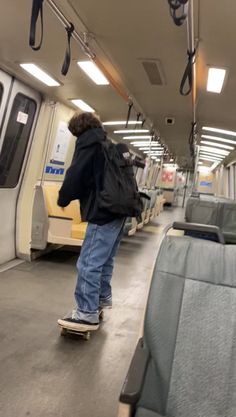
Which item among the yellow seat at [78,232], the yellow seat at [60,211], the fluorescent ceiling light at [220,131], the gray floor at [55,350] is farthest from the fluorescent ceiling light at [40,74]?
the fluorescent ceiling light at [220,131]

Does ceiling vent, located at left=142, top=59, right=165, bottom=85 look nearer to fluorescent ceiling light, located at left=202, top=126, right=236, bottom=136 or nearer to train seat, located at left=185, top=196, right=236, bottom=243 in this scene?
fluorescent ceiling light, located at left=202, top=126, right=236, bottom=136

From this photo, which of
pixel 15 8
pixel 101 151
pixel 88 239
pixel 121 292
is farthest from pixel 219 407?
pixel 121 292

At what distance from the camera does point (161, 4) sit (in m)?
2.47

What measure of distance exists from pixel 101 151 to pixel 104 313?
1725 millimetres

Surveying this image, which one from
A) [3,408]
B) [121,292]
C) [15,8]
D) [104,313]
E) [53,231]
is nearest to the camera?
[3,408]

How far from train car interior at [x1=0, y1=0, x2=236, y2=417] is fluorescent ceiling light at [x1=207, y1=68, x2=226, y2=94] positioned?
0.05 feet

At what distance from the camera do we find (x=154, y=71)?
3869mm

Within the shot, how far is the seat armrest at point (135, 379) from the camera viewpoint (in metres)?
1.23

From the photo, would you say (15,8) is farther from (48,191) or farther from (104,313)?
(48,191)

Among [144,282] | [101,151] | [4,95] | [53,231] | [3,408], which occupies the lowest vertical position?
[3,408]

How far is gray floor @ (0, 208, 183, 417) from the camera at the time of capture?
225cm

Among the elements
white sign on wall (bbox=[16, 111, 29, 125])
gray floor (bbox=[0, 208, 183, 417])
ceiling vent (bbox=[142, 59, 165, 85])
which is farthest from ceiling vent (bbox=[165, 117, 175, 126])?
gray floor (bbox=[0, 208, 183, 417])

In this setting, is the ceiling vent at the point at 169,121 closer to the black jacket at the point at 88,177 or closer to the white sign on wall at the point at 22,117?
the white sign on wall at the point at 22,117

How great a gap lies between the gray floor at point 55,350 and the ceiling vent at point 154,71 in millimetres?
2516
